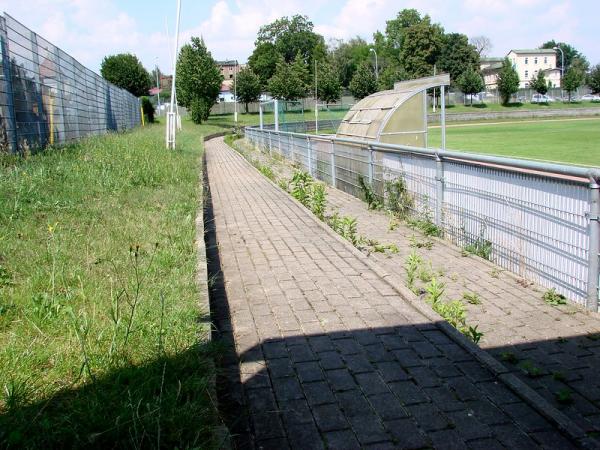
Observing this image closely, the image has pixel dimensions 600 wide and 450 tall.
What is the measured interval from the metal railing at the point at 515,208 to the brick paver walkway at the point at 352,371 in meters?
1.62

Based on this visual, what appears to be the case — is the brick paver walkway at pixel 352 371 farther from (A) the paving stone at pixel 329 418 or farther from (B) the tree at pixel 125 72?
(B) the tree at pixel 125 72

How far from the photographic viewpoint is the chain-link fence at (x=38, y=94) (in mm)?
11109

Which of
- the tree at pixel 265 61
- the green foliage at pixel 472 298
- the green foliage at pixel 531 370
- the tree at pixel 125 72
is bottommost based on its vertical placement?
the green foliage at pixel 531 370

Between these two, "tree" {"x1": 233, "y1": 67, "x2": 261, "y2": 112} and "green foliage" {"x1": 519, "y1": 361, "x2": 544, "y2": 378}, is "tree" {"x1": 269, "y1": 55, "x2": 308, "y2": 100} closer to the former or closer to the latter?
"tree" {"x1": 233, "y1": 67, "x2": 261, "y2": 112}

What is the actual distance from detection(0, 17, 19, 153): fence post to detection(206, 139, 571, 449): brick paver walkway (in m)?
6.47

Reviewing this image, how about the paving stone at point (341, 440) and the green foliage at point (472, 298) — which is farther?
the green foliage at point (472, 298)

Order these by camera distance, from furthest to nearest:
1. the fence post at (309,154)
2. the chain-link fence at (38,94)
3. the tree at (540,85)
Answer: the tree at (540,85) → the fence post at (309,154) → the chain-link fence at (38,94)

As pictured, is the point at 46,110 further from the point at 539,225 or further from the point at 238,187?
the point at 539,225

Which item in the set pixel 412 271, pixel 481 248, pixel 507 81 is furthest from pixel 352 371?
pixel 507 81

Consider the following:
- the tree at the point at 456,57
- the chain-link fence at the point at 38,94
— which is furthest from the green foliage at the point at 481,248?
the tree at the point at 456,57

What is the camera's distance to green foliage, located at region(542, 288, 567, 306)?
5.57 m

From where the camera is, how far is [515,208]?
255 inches

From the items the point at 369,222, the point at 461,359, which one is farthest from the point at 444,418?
the point at 369,222

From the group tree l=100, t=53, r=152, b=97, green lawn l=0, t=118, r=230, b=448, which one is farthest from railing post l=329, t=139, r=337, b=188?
tree l=100, t=53, r=152, b=97
